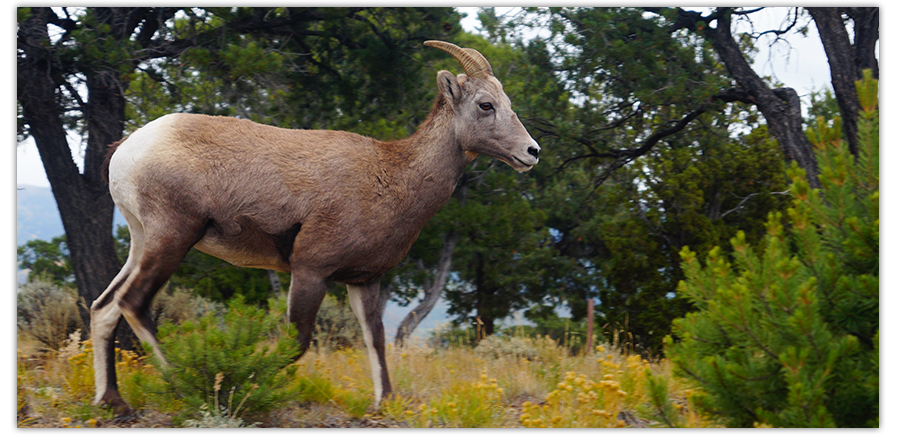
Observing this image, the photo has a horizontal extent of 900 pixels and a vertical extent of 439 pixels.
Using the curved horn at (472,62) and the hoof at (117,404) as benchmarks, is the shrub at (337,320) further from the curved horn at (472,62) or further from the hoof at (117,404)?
the curved horn at (472,62)

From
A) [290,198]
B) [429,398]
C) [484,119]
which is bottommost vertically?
[429,398]

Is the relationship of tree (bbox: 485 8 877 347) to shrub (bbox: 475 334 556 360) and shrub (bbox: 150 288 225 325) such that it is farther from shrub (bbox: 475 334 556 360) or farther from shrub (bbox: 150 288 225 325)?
shrub (bbox: 150 288 225 325)

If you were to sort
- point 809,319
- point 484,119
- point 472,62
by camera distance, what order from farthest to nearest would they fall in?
point 472,62
point 484,119
point 809,319

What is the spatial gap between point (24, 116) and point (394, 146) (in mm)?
4266

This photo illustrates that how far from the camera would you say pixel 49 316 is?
25.4 feet

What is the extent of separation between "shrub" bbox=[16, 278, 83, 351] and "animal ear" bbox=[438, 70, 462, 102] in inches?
195

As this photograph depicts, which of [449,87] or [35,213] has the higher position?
[449,87]

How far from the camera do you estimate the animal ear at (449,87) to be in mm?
4617

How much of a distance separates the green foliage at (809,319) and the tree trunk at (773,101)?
3.29 meters

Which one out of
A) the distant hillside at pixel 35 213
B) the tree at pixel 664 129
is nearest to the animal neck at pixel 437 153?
the distant hillside at pixel 35 213

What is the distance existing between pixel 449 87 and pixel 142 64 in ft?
12.9

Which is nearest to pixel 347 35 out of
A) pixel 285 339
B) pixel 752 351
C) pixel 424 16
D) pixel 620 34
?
pixel 424 16

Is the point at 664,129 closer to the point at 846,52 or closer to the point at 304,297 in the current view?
the point at 846,52

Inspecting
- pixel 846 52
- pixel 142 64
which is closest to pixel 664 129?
pixel 846 52
